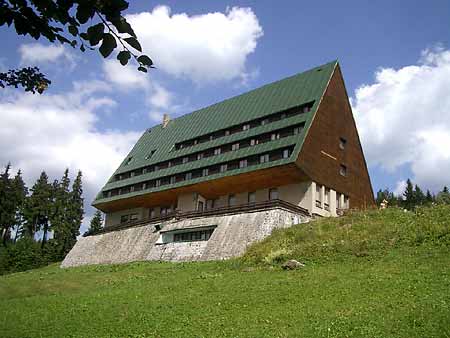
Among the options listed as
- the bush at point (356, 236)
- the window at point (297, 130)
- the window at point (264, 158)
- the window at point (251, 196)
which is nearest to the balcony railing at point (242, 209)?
the bush at point (356, 236)

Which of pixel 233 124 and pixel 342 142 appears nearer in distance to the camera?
pixel 342 142

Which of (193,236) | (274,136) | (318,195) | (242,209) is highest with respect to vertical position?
(274,136)

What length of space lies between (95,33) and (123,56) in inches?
14.1

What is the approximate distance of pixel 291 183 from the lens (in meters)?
41.1

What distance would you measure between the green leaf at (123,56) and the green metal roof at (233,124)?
33.2 m

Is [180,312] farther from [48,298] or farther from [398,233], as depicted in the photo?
[398,233]

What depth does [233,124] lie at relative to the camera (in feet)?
153

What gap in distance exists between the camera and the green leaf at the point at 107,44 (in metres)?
4.70

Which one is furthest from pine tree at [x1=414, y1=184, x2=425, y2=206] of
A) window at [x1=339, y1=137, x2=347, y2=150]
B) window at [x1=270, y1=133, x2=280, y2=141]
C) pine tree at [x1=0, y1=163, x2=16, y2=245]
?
pine tree at [x1=0, y1=163, x2=16, y2=245]

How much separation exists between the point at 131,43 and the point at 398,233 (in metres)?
23.5

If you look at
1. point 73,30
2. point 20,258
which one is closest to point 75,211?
point 20,258

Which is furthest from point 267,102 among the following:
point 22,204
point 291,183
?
point 22,204

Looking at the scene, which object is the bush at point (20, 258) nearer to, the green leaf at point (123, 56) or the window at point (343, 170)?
the window at point (343, 170)

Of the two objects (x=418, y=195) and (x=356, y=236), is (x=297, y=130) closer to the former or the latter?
(x=356, y=236)
